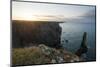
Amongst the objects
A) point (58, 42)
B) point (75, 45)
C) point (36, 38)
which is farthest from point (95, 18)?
point (36, 38)

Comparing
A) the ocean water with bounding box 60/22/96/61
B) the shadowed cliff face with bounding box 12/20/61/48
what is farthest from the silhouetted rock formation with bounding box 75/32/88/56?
the shadowed cliff face with bounding box 12/20/61/48

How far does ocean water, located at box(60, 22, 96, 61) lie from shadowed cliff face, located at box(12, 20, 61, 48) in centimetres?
10

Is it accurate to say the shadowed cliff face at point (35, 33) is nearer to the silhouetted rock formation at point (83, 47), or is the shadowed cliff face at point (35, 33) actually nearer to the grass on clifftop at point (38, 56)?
the grass on clifftop at point (38, 56)

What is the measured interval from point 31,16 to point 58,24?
1.30 feet

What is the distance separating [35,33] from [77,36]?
62 centimetres

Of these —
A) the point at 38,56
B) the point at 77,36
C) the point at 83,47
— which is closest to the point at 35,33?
the point at 38,56

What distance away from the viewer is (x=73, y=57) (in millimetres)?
2627

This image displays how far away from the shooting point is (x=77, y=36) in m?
2.64

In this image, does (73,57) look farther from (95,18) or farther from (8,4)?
(8,4)

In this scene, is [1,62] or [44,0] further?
[44,0]

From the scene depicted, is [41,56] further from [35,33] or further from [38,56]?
[35,33]

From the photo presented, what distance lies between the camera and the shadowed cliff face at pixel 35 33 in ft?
7.84

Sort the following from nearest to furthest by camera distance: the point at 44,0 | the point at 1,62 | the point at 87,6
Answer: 1. the point at 1,62
2. the point at 44,0
3. the point at 87,6

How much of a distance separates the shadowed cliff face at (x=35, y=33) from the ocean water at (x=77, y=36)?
95mm
